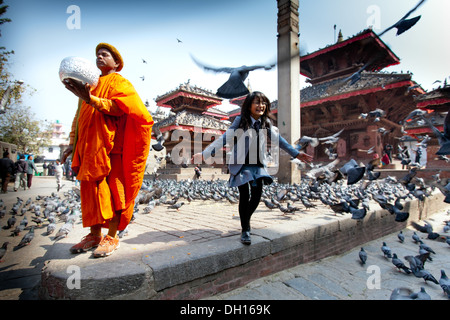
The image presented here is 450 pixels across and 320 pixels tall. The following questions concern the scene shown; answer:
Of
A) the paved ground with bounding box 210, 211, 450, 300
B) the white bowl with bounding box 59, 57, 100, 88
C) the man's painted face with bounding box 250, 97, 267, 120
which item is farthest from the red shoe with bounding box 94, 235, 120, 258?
the man's painted face with bounding box 250, 97, 267, 120

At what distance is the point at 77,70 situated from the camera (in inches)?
67.4

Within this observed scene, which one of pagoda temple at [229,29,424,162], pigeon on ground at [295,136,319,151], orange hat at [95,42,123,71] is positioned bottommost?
pigeon on ground at [295,136,319,151]

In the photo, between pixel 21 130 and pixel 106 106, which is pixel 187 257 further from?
pixel 21 130

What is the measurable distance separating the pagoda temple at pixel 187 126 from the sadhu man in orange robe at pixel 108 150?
11920 mm

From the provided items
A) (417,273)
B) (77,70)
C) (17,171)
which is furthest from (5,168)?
(417,273)

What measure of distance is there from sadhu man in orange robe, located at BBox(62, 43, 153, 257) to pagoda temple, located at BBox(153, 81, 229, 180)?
39.1ft

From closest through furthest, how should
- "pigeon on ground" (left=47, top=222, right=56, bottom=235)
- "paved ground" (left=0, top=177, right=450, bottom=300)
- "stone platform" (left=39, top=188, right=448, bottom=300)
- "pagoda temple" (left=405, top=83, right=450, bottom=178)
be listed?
"stone platform" (left=39, top=188, right=448, bottom=300) < "paved ground" (left=0, top=177, right=450, bottom=300) < "pigeon on ground" (left=47, top=222, right=56, bottom=235) < "pagoda temple" (left=405, top=83, right=450, bottom=178)

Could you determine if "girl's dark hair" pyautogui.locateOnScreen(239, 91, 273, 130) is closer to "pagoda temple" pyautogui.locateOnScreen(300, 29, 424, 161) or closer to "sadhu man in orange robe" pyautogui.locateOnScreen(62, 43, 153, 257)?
"sadhu man in orange robe" pyautogui.locateOnScreen(62, 43, 153, 257)

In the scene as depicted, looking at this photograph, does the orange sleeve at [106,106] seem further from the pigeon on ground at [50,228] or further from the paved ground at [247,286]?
the pigeon on ground at [50,228]

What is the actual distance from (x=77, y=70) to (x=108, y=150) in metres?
0.66

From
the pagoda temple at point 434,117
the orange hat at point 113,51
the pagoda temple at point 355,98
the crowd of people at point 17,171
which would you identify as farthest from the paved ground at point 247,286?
the pagoda temple at point 355,98

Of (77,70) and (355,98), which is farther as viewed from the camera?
(355,98)

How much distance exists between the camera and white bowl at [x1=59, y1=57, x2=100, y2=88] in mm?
1681
